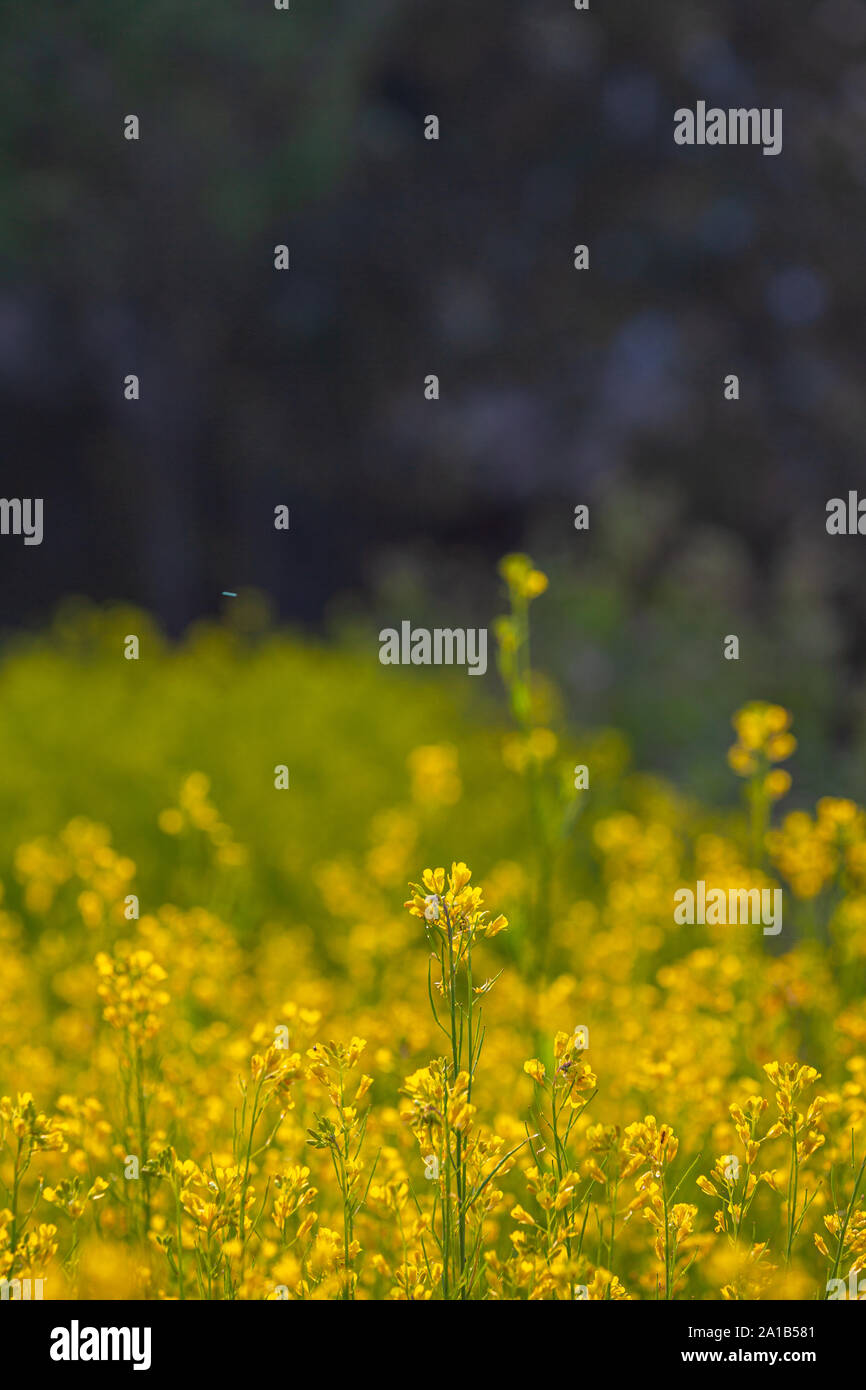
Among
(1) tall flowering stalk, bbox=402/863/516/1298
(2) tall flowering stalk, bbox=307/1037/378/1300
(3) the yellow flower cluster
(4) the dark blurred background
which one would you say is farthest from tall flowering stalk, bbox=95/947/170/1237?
(4) the dark blurred background

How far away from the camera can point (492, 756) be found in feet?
21.9

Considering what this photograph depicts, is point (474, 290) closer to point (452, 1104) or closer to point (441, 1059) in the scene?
point (441, 1059)

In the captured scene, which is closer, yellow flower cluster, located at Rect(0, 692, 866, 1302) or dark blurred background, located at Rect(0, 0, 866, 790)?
yellow flower cluster, located at Rect(0, 692, 866, 1302)

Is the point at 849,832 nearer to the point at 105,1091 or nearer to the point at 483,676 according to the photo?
the point at 105,1091

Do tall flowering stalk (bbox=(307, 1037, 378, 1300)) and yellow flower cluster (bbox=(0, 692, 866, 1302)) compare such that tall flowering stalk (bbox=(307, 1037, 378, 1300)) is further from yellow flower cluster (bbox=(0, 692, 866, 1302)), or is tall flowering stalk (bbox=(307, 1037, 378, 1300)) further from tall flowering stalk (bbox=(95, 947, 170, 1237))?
tall flowering stalk (bbox=(95, 947, 170, 1237))

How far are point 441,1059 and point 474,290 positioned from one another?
9560 millimetres

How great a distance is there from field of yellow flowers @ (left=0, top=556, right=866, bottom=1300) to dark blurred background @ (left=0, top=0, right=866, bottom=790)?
11.1 feet

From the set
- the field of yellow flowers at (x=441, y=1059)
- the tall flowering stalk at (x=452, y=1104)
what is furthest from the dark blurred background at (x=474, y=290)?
the tall flowering stalk at (x=452, y=1104)

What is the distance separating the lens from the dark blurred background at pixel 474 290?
8961mm

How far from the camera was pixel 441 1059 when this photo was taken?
1.72 metres

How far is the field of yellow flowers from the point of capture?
1.71 m

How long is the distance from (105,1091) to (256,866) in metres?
2.69

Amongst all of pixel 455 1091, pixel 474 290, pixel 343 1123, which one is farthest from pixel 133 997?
pixel 474 290
